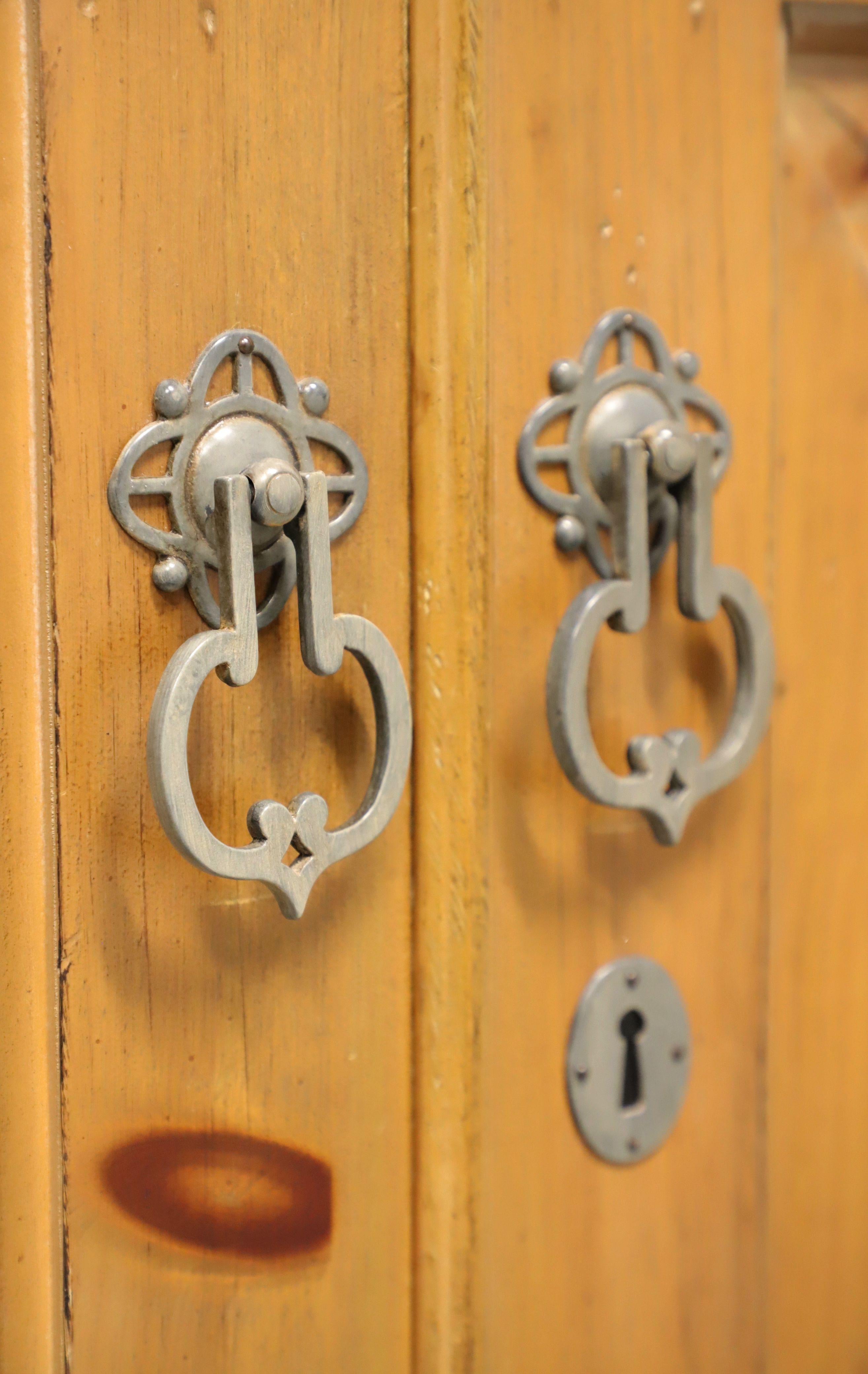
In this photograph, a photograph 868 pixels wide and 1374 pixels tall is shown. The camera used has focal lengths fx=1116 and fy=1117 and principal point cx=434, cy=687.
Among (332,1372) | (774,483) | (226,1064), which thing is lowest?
(332,1372)

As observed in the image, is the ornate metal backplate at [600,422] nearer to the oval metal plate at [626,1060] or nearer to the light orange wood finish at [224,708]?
the light orange wood finish at [224,708]

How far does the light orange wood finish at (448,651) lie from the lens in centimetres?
44

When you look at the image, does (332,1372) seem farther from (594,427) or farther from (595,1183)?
(594,427)

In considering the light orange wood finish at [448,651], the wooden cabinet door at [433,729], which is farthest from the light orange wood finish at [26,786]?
the light orange wood finish at [448,651]

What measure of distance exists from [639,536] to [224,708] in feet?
0.59

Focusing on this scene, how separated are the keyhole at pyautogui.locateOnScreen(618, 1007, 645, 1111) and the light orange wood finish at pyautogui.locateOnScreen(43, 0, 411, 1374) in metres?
0.11

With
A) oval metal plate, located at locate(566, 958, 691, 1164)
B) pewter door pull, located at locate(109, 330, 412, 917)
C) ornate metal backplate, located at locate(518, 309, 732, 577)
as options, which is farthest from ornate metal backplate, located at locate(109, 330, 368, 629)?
oval metal plate, located at locate(566, 958, 691, 1164)

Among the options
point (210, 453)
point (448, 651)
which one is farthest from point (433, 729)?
point (210, 453)

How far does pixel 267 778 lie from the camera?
429 millimetres

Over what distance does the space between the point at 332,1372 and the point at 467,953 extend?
0.58 feet

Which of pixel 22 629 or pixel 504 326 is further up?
pixel 504 326

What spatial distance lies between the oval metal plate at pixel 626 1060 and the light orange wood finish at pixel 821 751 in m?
0.07

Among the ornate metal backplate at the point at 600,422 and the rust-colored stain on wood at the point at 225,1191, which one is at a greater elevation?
the ornate metal backplate at the point at 600,422

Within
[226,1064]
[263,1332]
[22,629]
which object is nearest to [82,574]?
[22,629]
